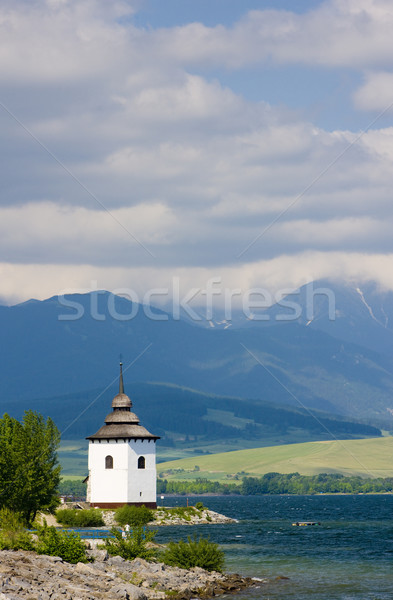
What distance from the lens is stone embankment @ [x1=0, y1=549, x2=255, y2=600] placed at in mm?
43781

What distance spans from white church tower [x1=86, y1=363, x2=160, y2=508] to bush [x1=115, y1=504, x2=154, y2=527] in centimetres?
409

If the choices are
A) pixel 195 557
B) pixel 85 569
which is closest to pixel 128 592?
pixel 85 569

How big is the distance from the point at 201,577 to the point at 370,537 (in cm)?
4060

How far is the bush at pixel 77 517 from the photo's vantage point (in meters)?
84.8

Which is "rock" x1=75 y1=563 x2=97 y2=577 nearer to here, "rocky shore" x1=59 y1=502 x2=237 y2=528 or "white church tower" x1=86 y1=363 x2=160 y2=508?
"rocky shore" x1=59 y1=502 x2=237 y2=528

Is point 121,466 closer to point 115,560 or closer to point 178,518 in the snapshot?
point 178,518

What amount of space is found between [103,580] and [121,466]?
47.6 meters

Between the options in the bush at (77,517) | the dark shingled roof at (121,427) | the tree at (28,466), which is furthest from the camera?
the dark shingled roof at (121,427)

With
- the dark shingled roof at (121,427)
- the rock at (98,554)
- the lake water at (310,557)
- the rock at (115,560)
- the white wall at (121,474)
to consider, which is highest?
the dark shingled roof at (121,427)

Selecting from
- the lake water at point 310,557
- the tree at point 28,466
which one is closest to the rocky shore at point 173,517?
the lake water at point 310,557

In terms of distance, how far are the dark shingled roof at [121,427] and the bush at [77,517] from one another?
11.3m

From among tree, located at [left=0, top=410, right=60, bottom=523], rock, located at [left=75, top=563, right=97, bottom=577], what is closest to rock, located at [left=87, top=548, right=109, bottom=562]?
rock, located at [left=75, top=563, right=97, bottom=577]

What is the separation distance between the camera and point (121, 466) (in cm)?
9706

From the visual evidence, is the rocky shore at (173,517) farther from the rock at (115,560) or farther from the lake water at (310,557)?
the rock at (115,560)
